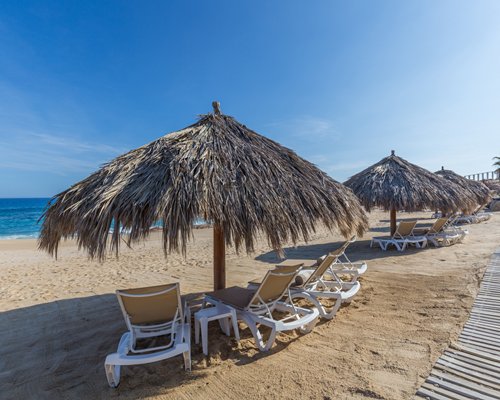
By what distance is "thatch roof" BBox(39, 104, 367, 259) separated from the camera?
2859 mm

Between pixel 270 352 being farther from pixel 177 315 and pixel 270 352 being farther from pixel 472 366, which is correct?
pixel 472 366

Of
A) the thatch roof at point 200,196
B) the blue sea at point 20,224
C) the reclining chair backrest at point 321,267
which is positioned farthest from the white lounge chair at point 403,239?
the blue sea at point 20,224

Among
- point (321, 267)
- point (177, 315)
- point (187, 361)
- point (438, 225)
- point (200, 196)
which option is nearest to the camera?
point (187, 361)

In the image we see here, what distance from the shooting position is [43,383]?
109 inches

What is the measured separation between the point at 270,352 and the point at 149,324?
139 cm

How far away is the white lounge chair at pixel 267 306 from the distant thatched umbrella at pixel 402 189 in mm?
6565

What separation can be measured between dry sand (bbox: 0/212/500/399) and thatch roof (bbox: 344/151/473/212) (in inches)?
104

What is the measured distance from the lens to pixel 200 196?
2896mm

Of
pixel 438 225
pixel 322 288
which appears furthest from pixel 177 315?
pixel 438 225

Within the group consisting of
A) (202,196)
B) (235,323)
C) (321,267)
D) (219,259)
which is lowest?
(235,323)

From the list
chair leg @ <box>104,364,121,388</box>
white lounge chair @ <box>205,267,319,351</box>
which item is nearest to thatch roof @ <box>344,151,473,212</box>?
white lounge chair @ <box>205,267,319,351</box>

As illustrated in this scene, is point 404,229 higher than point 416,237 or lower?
higher

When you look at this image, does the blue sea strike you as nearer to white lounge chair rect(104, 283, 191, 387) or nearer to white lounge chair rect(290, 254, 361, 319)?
white lounge chair rect(104, 283, 191, 387)

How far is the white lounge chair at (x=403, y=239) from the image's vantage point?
824 cm
